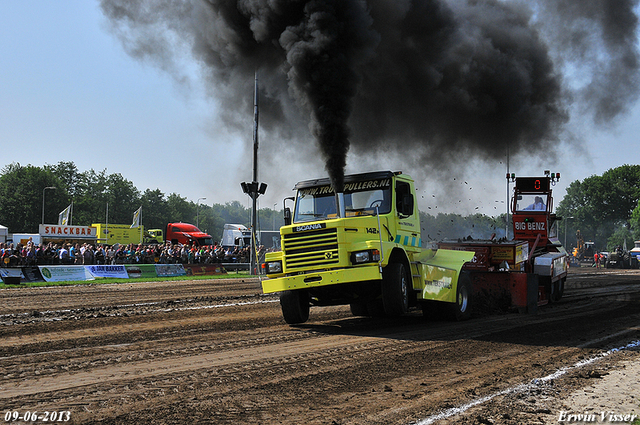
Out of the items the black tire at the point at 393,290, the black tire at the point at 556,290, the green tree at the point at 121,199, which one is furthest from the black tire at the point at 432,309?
the green tree at the point at 121,199

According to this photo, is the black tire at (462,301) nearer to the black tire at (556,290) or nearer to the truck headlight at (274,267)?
the truck headlight at (274,267)

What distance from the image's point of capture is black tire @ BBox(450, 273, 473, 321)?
1046 centimetres

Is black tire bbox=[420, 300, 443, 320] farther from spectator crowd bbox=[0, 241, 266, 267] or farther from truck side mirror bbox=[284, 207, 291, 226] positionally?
spectator crowd bbox=[0, 241, 266, 267]

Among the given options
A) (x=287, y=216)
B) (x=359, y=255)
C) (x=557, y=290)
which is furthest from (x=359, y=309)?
(x=557, y=290)

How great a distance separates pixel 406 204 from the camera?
986cm

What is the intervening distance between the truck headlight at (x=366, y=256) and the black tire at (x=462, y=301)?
8.24 ft

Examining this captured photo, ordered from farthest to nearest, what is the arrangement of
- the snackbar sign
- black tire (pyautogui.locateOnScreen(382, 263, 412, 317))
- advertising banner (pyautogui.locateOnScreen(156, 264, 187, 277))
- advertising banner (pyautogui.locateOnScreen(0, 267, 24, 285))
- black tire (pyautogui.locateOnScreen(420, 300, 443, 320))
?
the snackbar sign < advertising banner (pyautogui.locateOnScreen(156, 264, 187, 277)) < advertising banner (pyautogui.locateOnScreen(0, 267, 24, 285)) < black tire (pyautogui.locateOnScreen(420, 300, 443, 320)) < black tire (pyautogui.locateOnScreen(382, 263, 412, 317))

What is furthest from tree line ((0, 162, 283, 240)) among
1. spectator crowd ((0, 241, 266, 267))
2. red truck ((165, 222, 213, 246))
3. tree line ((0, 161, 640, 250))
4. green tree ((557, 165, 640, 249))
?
green tree ((557, 165, 640, 249))

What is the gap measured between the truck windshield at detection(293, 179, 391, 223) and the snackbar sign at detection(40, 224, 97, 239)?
3906 centimetres

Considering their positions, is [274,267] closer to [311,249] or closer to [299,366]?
[311,249]

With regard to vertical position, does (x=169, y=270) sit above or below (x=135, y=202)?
below

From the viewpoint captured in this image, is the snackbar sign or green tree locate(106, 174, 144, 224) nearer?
the snackbar sign

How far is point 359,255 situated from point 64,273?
17.8 meters

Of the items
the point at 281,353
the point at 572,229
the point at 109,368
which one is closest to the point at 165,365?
the point at 109,368
